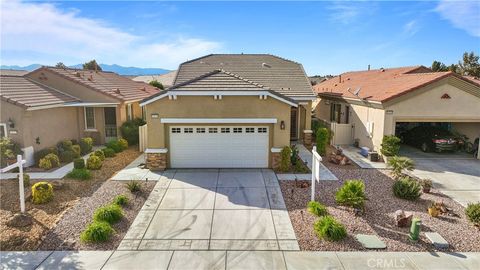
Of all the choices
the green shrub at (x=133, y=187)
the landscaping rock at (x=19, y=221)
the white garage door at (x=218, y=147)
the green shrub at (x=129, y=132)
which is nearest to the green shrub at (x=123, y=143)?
the green shrub at (x=129, y=132)

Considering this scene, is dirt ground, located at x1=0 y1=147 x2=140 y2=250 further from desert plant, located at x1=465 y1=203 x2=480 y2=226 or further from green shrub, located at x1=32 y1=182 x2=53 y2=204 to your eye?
desert plant, located at x1=465 y1=203 x2=480 y2=226

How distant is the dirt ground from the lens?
26.4 ft

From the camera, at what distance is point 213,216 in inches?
375

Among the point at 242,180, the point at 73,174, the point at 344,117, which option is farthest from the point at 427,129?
the point at 73,174

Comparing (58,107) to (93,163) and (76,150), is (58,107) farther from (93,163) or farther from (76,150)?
(93,163)

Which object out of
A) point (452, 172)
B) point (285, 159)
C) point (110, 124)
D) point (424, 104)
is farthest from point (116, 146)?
point (452, 172)

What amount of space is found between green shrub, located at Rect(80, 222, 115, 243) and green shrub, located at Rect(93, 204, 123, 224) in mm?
641

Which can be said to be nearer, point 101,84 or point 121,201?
point 121,201

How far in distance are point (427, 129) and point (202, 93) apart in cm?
1380

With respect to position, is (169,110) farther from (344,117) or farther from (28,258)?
(344,117)

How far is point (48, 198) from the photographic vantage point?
33.9ft

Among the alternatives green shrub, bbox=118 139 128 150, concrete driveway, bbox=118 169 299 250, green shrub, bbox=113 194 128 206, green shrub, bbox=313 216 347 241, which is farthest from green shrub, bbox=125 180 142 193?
green shrub, bbox=118 139 128 150

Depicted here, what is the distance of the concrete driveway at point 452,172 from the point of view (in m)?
11.8

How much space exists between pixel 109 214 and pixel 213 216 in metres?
2.95
